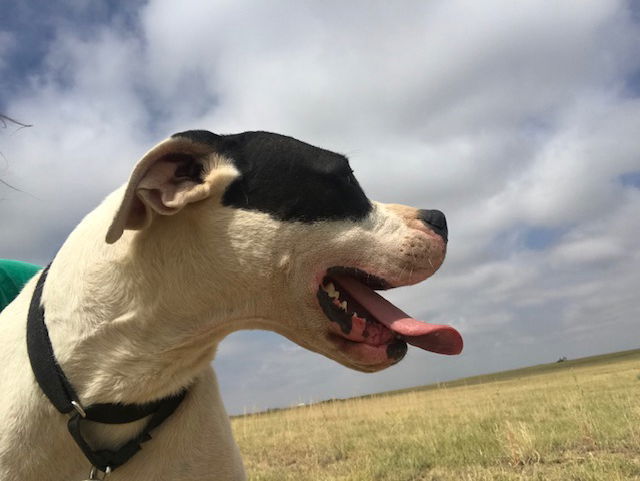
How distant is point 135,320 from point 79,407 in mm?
428

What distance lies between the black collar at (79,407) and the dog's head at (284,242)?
53 cm

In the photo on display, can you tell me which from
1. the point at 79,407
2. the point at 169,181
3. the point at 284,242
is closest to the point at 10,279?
the point at 79,407

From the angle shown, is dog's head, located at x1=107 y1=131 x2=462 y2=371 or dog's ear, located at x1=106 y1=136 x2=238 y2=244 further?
dog's head, located at x1=107 y1=131 x2=462 y2=371

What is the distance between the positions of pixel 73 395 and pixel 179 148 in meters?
1.17

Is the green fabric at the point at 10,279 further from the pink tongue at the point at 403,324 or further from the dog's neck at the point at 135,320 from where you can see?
the pink tongue at the point at 403,324

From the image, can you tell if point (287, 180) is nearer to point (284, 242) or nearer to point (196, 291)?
point (284, 242)

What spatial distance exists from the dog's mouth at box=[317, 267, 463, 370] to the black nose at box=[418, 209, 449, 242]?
378 millimetres

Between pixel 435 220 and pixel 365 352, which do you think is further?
pixel 435 220

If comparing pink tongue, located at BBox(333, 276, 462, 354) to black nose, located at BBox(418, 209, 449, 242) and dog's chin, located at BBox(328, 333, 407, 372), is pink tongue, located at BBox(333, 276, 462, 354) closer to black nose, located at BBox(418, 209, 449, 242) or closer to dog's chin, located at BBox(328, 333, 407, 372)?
dog's chin, located at BBox(328, 333, 407, 372)

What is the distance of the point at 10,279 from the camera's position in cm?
395

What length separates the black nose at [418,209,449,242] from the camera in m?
2.68

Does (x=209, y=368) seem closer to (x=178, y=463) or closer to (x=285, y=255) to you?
(x=178, y=463)

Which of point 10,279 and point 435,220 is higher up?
point 435,220

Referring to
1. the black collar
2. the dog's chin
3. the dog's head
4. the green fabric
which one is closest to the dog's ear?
the dog's head
